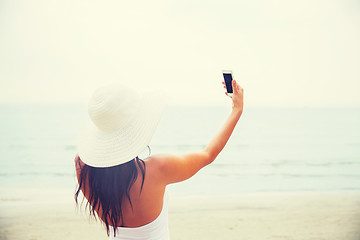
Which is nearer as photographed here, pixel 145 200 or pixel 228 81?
pixel 145 200

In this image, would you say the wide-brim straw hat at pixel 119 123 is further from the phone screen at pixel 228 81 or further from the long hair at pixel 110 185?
the phone screen at pixel 228 81

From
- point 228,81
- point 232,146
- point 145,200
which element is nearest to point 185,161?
point 145,200

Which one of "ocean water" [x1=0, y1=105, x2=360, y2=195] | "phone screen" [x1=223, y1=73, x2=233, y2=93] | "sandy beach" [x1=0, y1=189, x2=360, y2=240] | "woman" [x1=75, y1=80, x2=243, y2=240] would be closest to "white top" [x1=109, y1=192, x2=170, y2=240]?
"woman" [x1=75, y1=80, x2=243, y2=240]

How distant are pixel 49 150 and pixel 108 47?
7733 mm

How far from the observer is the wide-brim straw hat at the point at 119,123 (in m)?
0.88

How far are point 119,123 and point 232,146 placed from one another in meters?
9.94

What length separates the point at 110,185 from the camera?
0.90 meters

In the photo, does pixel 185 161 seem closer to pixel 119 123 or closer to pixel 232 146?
pixel 119 123

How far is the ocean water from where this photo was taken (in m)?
6.38

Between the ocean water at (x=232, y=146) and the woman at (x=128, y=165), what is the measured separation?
490 centimetres

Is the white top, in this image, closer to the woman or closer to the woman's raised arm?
the woman

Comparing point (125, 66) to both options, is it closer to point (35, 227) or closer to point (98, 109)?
point (35, 227)

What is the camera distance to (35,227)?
3.38 m

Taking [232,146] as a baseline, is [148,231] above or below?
above
